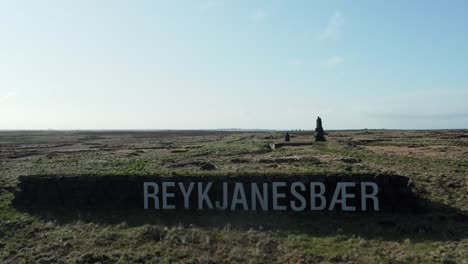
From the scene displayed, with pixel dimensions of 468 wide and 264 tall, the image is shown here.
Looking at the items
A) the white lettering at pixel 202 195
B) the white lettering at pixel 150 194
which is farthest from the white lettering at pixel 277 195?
the white lettering at pixel 150 194

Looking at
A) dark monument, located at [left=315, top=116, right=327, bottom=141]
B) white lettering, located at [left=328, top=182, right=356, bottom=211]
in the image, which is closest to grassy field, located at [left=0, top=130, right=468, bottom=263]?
white lettering, located at [left=328, top=182, right=356, bottom=211]

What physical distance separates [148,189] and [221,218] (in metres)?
3.65

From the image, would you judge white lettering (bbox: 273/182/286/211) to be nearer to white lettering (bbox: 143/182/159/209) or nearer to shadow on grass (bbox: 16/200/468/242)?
shadow on grass (bbox: 16/200/468/242)

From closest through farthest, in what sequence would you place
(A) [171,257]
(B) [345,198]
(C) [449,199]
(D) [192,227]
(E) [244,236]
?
(A) [171,257] < (E) [244,236] < (D) [192,227] < (B) [345,198] < (C) [449,199]

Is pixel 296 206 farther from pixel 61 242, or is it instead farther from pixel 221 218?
pixel 61 242

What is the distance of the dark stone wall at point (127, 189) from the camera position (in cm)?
1778

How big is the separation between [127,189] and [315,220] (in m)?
8.12

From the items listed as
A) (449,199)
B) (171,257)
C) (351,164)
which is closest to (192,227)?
(171,257)

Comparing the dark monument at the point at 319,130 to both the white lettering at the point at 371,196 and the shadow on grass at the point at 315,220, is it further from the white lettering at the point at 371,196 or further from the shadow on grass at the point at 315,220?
the white lettering at the point at 371,196

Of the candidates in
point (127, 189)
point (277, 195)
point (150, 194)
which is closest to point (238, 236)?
point (277, 195)

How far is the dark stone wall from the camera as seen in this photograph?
1778 centimetres

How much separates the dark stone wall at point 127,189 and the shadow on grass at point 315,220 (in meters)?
0.50

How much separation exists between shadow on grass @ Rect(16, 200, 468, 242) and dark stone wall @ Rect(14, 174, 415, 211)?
1.63 feet

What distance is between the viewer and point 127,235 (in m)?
16.2
